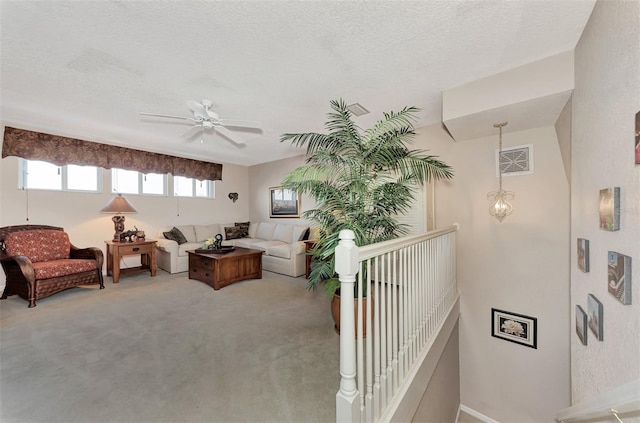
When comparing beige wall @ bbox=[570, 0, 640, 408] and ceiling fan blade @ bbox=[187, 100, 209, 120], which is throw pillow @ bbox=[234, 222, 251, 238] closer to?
ceiling fan blade @ bbox=[187, 100, 209, 120]

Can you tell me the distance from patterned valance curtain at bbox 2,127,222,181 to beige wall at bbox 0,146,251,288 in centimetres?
27

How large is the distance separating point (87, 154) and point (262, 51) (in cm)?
412

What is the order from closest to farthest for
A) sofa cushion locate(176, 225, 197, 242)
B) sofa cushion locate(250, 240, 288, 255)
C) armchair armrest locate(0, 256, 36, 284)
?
1. armchair armrest locate(0, 256, 36, 284)
2. sofa cushion locate(250, 240, 288, 255)
3. sofa cushion locate(176, 225, 197, 242)

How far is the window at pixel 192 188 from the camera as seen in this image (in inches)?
217

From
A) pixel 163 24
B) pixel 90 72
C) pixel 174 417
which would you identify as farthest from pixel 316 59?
pixel 174 417

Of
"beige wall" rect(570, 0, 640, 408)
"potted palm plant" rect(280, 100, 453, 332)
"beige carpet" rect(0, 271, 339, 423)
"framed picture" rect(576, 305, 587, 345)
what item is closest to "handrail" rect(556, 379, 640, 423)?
"beige wall" rect(570, 0, 640, 408)

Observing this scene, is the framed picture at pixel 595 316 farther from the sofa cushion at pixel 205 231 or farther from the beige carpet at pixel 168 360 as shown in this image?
the sofa cushion at pixel 205 231

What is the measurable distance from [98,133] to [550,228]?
6.13 meters

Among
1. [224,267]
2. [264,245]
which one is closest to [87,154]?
[224,267]

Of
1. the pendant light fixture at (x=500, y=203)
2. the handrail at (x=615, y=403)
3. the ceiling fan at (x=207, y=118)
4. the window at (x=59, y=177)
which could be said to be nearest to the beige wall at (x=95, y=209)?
the window at (x=59, y=177)

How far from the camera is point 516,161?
268 cm

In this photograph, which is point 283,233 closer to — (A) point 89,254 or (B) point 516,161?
(A) point 89,254

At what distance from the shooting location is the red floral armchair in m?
3.07

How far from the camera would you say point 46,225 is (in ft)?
12.5
